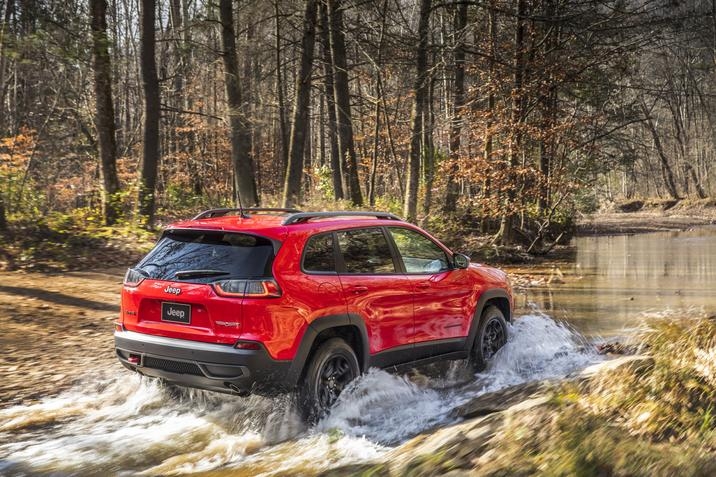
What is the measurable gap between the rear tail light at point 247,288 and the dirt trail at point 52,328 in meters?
2.65

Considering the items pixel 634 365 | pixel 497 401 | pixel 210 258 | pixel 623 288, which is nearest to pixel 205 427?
pixel 210 258

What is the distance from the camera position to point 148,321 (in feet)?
17.9

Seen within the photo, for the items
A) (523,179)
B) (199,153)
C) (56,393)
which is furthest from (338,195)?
(56,393)

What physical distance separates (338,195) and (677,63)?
115ft

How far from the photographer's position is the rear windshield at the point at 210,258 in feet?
17.0

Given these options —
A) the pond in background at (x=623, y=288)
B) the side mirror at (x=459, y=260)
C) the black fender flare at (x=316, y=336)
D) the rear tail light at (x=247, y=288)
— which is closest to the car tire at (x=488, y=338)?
the side mirror at (x=459, y=260)

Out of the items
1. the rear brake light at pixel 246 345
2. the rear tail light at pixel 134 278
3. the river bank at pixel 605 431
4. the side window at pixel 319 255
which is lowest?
the river bank at pixel 605 431

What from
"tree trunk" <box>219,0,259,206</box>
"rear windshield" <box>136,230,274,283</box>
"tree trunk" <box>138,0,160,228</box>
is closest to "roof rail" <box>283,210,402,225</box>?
"rear windshield" <box>136,230,274,283</box>

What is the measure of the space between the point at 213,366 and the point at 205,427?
2.79ft

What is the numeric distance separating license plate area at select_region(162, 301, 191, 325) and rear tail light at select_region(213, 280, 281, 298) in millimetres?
335

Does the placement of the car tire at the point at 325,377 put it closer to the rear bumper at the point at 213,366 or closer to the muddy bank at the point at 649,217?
the rear bumper at the point at 213,366

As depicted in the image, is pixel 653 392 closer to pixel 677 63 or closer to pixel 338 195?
pixel 338 195

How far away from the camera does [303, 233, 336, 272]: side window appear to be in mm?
5520

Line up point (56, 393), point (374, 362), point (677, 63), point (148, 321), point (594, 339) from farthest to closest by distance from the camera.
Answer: point (677, 63)
point (594, 339)
point (56, 393)
point (374, 362)
point (148, 321)
